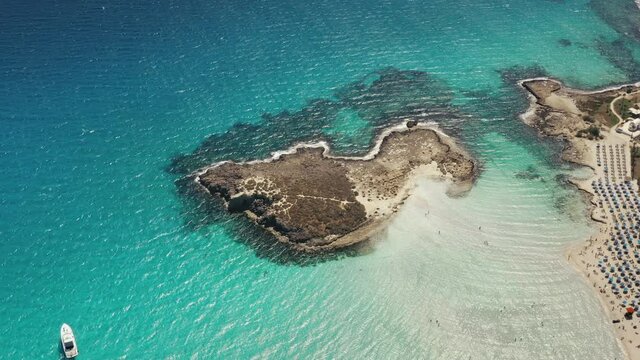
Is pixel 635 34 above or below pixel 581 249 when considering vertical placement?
above

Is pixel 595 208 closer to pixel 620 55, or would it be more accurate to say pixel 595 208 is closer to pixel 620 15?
pixel 620 55

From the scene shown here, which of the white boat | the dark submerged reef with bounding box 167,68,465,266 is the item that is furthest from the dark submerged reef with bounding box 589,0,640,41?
the white boat

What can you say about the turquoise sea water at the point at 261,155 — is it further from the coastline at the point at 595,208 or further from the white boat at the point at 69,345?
the coastline at the point at 595,208

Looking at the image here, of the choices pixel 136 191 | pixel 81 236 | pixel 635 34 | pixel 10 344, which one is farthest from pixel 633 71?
pixel 10 344

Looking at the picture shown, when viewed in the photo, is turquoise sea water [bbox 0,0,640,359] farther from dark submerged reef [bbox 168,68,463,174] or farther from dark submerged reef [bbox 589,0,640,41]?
dark submerged reef [bbox 589,0,640,41]

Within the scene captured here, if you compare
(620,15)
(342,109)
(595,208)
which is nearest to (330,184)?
(342,109)

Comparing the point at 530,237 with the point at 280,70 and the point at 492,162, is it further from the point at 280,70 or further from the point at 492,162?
the point at 280,70
